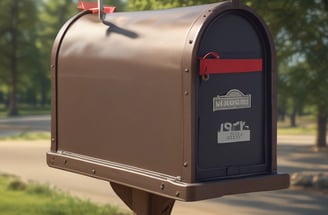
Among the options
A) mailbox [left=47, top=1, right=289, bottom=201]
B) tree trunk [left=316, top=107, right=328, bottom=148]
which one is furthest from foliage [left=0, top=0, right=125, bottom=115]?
mailbox [left=47, top=1, right=289, bottom=201]

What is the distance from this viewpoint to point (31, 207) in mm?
6418

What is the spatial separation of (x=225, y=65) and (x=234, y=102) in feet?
0.59

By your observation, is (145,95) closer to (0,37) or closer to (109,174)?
(109,174)

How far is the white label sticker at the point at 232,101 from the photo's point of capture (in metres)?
2.79

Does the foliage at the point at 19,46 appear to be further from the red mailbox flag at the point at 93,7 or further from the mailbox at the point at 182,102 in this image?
the mailbox at the point at 182,102

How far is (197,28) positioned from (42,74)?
1659 inches

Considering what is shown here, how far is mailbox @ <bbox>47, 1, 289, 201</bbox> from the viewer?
270cm

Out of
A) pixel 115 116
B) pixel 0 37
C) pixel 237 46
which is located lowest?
pixel 115 116

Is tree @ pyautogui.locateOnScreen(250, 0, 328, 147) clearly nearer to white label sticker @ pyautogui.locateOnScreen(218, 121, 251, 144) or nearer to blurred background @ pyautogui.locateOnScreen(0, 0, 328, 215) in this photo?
blurred background @ pyautogui.locateOnScreen(0, 0, 328, 215)

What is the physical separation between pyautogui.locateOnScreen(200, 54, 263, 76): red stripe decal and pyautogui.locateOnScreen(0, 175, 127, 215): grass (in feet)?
12.2

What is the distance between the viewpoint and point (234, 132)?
9.46 ft

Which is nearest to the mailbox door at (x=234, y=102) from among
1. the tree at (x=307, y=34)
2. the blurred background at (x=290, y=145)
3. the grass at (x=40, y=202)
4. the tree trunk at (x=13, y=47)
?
the grass at (x=40, y=202)

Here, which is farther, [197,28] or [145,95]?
[145,95]

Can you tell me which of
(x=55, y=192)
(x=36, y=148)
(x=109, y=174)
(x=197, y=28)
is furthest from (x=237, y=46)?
(x=36, y=148)
